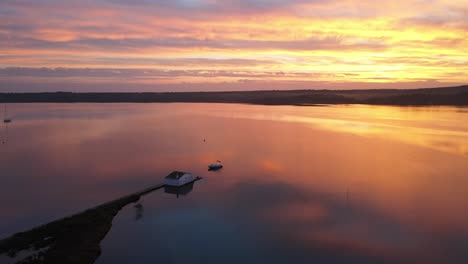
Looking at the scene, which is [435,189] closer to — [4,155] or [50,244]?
[50,244]

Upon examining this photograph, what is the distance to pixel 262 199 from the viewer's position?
81.9 feet

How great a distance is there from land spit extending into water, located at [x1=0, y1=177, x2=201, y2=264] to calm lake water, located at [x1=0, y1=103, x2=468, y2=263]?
25.0 inches

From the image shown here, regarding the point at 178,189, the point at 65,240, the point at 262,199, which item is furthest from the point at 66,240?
the point at 262,199

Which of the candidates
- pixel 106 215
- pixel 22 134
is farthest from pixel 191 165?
pixel 22 134

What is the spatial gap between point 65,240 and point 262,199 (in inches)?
462

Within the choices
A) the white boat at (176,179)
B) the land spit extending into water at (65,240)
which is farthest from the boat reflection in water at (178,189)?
the land spit extending into water at (65,240)

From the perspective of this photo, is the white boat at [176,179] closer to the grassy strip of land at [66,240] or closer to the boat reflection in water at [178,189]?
the boat reflection in water at [178,189]

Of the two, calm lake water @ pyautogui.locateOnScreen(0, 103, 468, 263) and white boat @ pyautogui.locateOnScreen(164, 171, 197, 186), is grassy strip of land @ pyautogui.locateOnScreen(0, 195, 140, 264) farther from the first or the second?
white boat @ pyautogui.locateOnScreen(164, 171, 197, 186)

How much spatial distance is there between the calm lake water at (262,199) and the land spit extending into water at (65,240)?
0.64m

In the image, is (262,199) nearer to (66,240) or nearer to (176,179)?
(176,179)

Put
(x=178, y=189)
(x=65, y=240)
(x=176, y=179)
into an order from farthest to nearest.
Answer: (x=176, y=179), (x=178, y=189), (x=65, y=240)

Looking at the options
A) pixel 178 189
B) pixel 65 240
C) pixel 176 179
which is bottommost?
pixel 178 189

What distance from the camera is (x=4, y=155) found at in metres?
42.3

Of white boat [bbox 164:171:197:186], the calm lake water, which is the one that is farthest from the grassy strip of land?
white boat [bbox 164:171:197:186]
